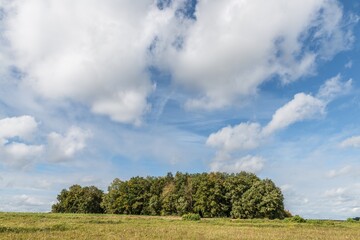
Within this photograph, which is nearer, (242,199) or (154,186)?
(242,199)

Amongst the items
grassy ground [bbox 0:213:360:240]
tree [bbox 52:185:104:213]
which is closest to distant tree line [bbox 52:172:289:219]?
tree [bbox 52:185:104:213]

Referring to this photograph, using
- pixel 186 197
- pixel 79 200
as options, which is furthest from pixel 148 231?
pixel 79 200

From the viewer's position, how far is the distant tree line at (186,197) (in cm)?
10081

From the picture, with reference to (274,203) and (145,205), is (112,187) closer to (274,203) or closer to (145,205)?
(145,205)

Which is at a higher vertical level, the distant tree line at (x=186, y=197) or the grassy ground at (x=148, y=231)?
the distant tree line at (x=186, y=197)

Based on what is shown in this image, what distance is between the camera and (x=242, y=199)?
10250 cm

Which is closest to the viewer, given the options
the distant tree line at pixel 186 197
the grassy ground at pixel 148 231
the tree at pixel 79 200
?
the grassy ground at pixel 148 231

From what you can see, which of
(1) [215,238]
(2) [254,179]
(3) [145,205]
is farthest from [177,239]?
(3) [145,205]

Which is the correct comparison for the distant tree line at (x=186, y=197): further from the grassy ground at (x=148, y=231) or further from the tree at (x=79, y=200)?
the grassy ground at (x=148, y=231)

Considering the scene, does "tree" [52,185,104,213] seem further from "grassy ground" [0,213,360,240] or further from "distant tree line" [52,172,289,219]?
"grassy ground" [0,213,360,240]

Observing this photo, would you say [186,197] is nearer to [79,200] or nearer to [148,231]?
[79,200]

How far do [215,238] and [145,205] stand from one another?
284ft

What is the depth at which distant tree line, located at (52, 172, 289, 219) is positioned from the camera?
101 meters

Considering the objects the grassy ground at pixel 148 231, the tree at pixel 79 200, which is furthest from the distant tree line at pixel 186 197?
the grassy ground at pixel 148 231
